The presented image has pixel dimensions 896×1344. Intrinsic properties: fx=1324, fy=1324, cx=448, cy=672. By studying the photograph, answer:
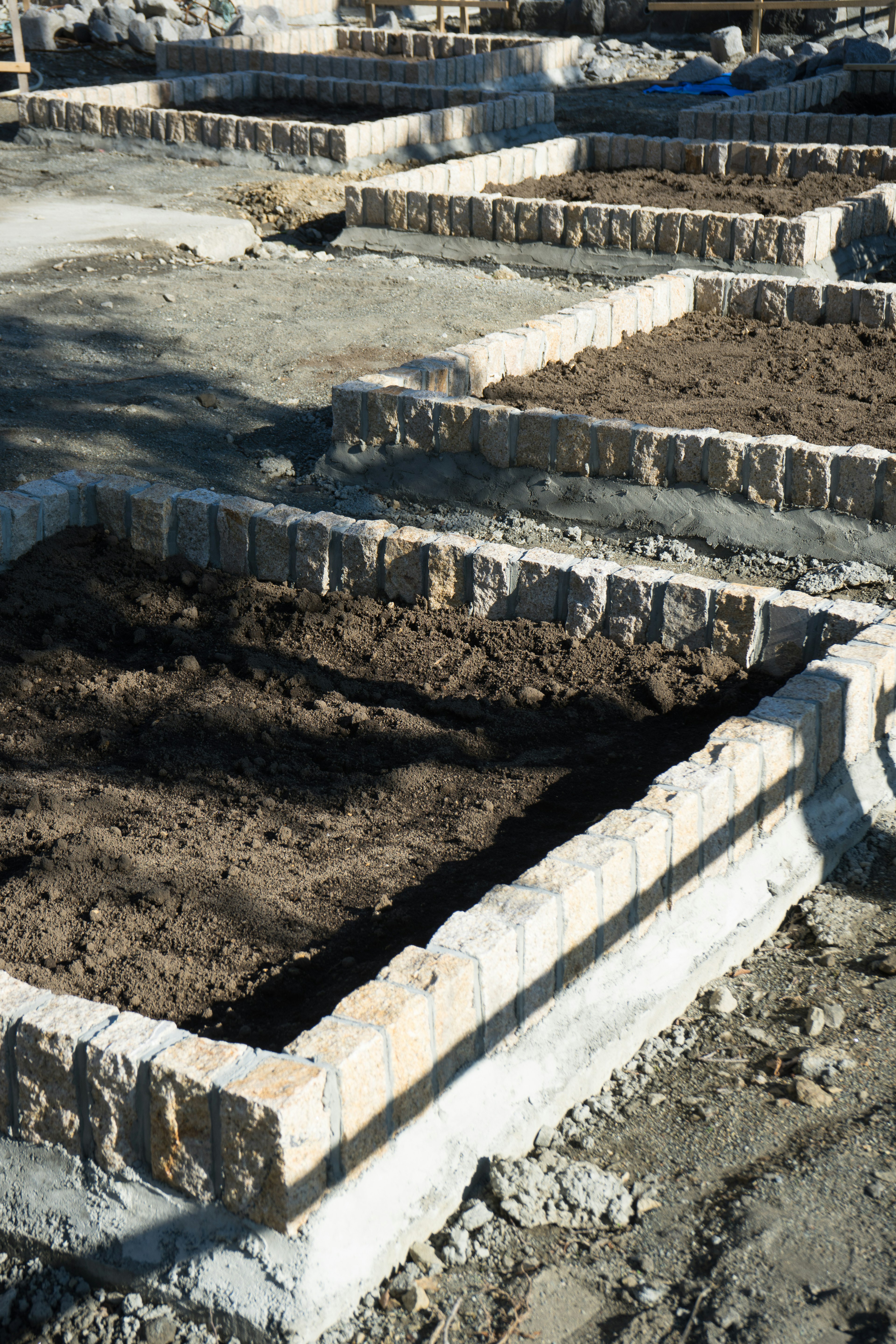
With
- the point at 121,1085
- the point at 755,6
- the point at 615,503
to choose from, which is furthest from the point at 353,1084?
the point at 755,6

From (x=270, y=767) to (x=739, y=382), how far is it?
4.04 meters

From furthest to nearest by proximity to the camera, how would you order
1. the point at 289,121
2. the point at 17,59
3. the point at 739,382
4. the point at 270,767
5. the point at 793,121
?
the point at 17,59
the point at 289,121
the point at 793,121
the point at 739,382
the point at 270,767

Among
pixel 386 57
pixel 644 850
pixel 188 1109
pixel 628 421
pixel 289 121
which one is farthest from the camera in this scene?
pixel 386 57

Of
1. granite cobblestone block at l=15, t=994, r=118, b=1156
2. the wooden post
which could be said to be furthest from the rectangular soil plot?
granite cobblestone block at l=15, t=994, r=118, b=1156

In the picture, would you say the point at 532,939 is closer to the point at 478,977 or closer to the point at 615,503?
the point at 478,977

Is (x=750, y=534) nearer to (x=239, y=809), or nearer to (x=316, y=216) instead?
(x=239, y=809)

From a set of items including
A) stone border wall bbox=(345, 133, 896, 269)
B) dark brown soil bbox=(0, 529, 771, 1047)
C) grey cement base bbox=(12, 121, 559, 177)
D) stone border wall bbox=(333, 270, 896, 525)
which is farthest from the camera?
grey cement base bbox=(12, 121, 559, 177)

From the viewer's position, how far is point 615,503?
6.06m

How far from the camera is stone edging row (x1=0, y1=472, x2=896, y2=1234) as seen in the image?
2.37 metres

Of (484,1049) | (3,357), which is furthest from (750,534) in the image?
(3,357)

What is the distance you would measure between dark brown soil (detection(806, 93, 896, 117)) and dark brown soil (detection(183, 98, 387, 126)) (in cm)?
523

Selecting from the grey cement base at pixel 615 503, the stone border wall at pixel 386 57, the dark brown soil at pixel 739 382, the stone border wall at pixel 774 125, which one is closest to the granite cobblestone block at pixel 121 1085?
the grey cement base at pixel 615 503

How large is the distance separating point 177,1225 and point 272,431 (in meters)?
5.28

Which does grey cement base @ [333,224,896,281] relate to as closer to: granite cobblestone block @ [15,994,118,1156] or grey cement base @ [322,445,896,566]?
grey cement base @ [322,445,896,566]
